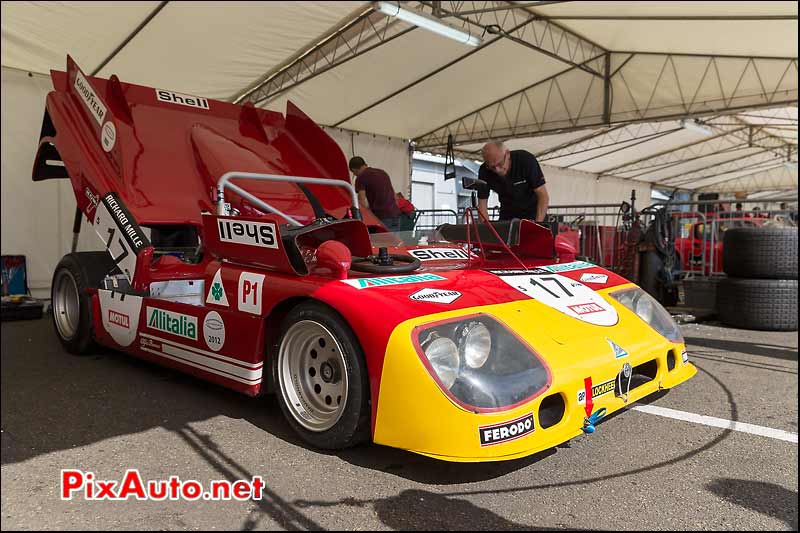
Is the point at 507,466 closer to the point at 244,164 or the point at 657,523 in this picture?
A: the point at 657,523

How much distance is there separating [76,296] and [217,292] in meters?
1.92

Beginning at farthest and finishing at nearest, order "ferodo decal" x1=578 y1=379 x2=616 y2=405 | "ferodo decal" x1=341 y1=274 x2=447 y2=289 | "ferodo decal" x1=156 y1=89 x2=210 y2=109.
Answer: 1. "ferodo decal" x1=156 y1=89 x2=210 y2=109
2. "ferodo decal" x1=341 y1=274 x2=447 y2=289
3. "ferodo decal" x1=578 y1=379 x2=616 y2=405

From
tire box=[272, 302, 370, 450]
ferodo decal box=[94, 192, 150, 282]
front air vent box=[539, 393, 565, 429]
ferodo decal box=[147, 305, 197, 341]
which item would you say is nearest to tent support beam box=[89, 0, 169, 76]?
ferodo decal box=[94, 192, 150, 282]

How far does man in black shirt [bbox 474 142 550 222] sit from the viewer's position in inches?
185

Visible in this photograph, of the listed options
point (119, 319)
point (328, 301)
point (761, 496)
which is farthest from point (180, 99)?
point (761, 496)

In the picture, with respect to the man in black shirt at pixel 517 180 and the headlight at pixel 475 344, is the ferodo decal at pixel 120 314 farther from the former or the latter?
the man in black shirt at pixel 517 180

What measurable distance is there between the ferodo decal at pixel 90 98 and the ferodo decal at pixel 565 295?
3.24 m

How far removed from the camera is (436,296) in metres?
2.51

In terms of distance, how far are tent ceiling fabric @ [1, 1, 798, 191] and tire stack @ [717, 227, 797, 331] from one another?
13.1 ft

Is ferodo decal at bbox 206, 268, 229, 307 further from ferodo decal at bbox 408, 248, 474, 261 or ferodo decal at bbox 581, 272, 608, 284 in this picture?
ferodo decal at bbox 581, 272, 608, 284

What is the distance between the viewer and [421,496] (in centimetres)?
213

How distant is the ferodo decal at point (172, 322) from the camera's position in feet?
10.6

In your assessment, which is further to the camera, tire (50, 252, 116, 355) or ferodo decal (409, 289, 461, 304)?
tire (50, 252, 116, 355)

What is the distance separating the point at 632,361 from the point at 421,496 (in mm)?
1186
